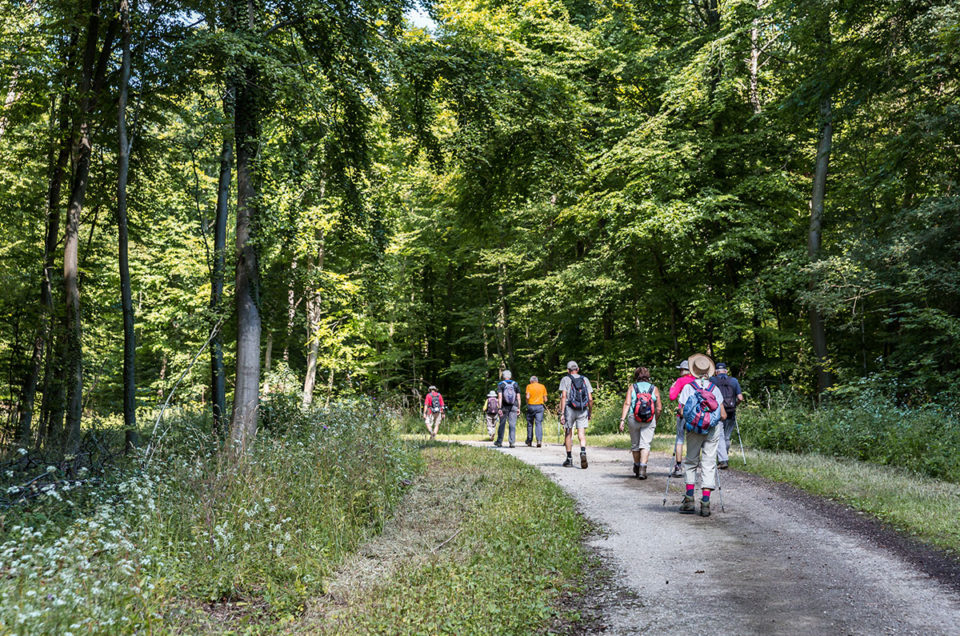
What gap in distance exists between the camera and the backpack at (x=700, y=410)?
7.90 m

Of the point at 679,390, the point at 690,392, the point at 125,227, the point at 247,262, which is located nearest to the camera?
the point at 690,392

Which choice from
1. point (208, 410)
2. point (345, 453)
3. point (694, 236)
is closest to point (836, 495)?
point (345, 453)

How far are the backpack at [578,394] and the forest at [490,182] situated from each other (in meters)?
3.51

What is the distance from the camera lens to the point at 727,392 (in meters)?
11.6

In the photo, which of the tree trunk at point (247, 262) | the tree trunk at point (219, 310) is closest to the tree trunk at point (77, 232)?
the tree trunk at point (219, 310)

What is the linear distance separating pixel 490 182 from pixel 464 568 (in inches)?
343

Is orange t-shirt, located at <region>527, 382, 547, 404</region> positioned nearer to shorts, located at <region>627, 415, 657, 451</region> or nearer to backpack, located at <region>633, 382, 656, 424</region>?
shorts, located at <region>627, 415, 657, 451</region>

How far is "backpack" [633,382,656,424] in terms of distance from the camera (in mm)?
10570

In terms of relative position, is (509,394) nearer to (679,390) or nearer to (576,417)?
(576,417)

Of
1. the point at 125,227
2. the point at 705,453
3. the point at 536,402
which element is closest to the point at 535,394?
the point at 536,402

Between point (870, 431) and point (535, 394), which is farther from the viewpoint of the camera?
point (535, 394)

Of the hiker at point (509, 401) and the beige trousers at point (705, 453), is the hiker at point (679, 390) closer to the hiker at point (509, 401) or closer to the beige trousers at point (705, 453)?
the beige trousers at point (705, 453)

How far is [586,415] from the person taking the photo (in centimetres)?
1238

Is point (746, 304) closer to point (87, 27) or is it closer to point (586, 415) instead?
point (586, 415)
